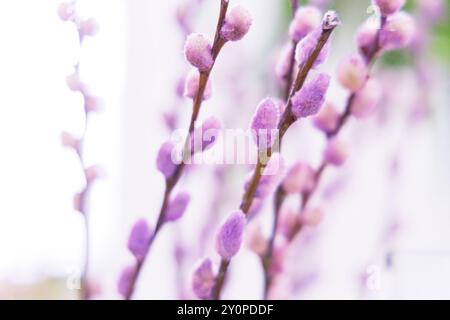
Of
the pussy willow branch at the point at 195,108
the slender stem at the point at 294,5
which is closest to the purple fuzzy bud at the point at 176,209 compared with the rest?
the pussy willow branch at the point at 195,108

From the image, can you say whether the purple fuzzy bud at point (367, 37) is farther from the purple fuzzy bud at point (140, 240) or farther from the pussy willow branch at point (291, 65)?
the purple fuzzy bud at point (140, 240)

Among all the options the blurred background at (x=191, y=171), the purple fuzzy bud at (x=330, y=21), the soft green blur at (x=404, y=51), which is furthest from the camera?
the soft green blur at (x=404, y=51)

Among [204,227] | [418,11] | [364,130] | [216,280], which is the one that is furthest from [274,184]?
[418,11]

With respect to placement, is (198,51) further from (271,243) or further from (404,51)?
(404,51)

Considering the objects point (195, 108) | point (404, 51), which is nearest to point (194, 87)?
point (195, 108)

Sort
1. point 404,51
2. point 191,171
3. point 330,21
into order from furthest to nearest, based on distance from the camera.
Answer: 1. point 404,51
2. point 191,171
3. point 330,21
